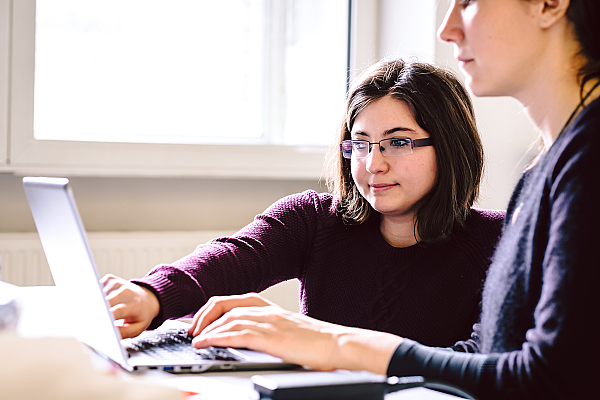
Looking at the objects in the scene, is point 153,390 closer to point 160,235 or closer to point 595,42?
point 595,42

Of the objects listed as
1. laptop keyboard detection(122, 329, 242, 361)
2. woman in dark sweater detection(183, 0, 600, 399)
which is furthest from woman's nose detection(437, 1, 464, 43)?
laptop keyboard detection(122, 329, 242, 361)

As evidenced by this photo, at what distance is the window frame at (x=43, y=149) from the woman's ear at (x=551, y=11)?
169 centimetres

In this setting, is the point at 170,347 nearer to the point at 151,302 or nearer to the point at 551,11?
the point at 151,302

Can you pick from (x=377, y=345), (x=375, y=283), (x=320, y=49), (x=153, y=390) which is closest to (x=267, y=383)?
(x=377, y=345)

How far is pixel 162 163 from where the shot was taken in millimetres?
2246

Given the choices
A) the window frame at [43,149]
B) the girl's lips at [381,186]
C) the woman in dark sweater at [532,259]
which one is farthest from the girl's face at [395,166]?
the window frame at [43,149]

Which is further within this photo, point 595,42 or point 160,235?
point 160,235

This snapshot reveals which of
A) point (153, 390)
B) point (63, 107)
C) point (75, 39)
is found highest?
point (75, 39)

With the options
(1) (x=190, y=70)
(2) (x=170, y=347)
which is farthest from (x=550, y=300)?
(1) (x=190, y=70)

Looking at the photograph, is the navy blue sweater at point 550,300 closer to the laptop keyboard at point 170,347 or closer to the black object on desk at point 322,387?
the black object on desk at point 322,387

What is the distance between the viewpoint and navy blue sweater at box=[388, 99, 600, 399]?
2.01 ft

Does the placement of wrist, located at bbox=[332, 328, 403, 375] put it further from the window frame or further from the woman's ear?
the window frame

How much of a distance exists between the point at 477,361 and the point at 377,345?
4.7 inches

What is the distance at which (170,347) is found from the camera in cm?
86
